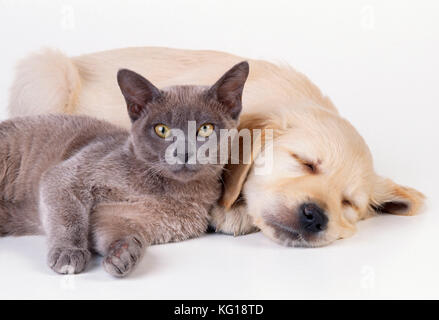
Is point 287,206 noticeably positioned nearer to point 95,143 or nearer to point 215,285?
point 215,285

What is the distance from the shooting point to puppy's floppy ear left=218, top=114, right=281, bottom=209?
10.0 feet

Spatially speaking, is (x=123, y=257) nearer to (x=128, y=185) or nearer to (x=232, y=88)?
(x=128, y=185)

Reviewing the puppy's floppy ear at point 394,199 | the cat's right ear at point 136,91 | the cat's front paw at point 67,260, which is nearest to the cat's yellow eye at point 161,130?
the cat's right ear at point 136,91

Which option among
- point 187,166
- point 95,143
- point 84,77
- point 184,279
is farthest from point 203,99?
point 84,77

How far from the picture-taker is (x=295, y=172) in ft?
9.74

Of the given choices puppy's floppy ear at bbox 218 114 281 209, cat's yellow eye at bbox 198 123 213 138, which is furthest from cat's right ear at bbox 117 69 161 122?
puppy's floppy ear at bbox 218 114 281 209

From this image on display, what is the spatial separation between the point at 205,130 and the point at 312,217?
0.64 metres

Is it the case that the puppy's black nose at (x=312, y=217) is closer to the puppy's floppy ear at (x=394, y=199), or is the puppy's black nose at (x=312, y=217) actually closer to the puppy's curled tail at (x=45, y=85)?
the puppy's floppy ear at (x=394, y=199)

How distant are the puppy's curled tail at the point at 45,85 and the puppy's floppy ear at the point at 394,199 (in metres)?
2.06

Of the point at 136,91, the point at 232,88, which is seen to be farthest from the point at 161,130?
the point at 232,88

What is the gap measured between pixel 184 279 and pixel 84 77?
218cm

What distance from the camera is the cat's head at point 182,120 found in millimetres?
2719

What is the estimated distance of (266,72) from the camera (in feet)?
11.6

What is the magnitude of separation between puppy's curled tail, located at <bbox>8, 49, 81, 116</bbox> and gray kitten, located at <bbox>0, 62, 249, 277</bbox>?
929 millimetres
